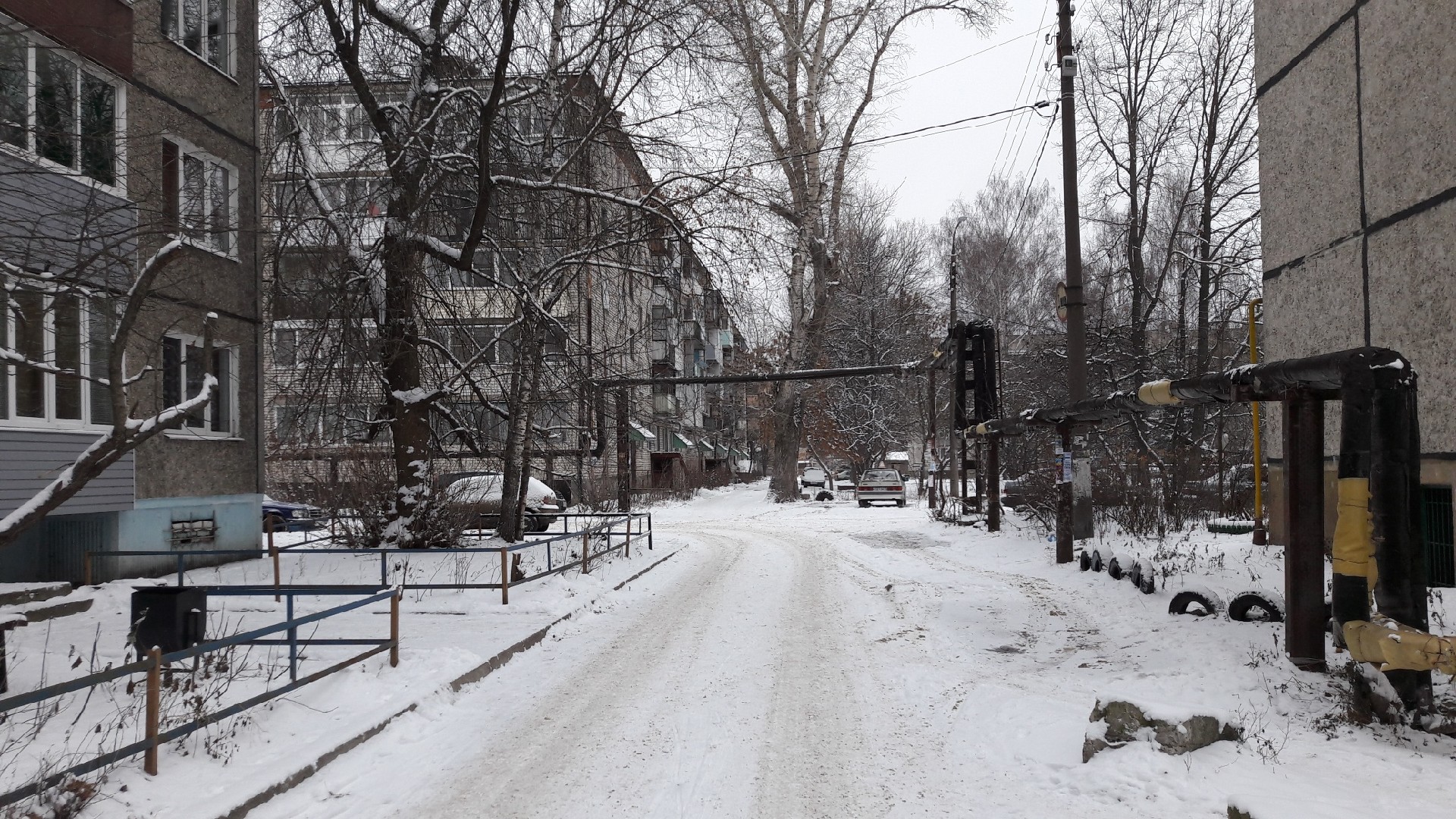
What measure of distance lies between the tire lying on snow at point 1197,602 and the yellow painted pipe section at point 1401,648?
3.41 meters

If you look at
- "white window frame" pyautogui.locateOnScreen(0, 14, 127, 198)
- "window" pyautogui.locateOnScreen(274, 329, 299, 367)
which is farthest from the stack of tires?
"window" pyautogui.locateOnScreen(274, 329, 299, 367)

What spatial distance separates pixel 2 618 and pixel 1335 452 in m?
14.5

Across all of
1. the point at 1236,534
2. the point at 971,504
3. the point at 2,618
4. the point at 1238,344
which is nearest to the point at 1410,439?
the point at 1236,534

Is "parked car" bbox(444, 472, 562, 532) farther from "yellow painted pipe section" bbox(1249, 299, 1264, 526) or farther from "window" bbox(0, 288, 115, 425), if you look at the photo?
"yellow painted pipe section" bbox(1249, 299, 1264, 526)

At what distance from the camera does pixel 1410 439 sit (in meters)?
5.82

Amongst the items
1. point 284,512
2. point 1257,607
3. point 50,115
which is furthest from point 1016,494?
point 284,512

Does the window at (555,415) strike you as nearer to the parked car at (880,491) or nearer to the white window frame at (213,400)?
the white window frame at (213,400)

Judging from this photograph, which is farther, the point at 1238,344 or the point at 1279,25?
the point at 1238,344

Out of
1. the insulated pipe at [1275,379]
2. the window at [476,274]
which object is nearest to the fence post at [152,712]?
the insulated pipe at [1275,379]

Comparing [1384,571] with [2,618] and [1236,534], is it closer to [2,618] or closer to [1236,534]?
A: [1236,534]

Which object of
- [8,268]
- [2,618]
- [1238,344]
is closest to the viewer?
[8,268]

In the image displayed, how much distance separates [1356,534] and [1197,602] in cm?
352

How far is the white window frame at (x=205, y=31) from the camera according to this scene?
14.2 m

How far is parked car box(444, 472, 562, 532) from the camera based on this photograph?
18281 mm
